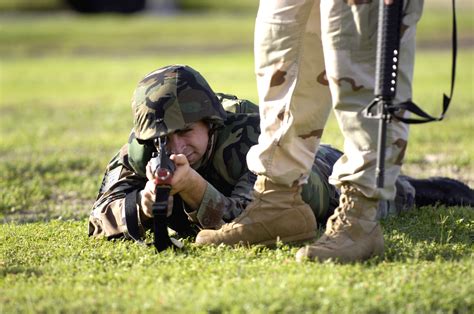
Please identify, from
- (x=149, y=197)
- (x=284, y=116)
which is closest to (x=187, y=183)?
(x=149, y=197)

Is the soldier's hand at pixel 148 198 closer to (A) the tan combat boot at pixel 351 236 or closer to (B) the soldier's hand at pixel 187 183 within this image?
(B) the soldier's hand at pixel 187 183

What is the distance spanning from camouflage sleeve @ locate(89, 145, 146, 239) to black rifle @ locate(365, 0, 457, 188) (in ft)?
5.24

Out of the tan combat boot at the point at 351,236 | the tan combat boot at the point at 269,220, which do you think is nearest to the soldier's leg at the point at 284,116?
the tan combat boot at the point at 269,220

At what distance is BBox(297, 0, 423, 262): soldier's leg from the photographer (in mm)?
4328

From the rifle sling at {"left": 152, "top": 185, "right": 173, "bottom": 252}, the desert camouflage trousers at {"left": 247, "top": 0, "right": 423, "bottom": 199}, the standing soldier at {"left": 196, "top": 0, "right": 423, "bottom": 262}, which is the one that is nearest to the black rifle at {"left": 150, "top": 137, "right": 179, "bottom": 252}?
the rifle sling at {"left": 152, "top": 185, "right": 173, "bottom": 252}

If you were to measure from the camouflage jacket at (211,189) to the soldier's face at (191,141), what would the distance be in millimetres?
156

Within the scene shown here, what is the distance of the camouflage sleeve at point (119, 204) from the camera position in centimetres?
529

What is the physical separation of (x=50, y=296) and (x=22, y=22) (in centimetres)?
4196

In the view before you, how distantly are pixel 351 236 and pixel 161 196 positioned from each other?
102 centimetres

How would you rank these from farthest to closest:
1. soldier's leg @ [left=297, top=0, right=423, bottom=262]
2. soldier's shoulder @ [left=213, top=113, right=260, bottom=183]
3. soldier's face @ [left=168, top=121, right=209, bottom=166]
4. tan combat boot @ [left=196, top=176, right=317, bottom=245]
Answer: soldier's shoulder @ [left=213, top=113, right=260, bottom=183] → soldier's face @ [left=168, top=121, right=209, bottom=166] → tan combat boot @ [left=196, top=176, right=317, bottom=245] → soldier's leg @ [left=297, top=0, right=423, bottom=262]

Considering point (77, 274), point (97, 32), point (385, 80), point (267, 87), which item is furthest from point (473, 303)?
point (97, 32)

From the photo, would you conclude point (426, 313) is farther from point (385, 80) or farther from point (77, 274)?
point (77, 274)

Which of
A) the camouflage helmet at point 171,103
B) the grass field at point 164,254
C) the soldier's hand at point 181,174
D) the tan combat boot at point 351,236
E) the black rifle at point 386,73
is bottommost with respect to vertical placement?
the grass field at point 164,254

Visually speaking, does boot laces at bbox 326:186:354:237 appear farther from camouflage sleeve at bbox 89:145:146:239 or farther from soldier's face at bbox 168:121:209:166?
camouflage sleeve at bbox 89:145:146:239
